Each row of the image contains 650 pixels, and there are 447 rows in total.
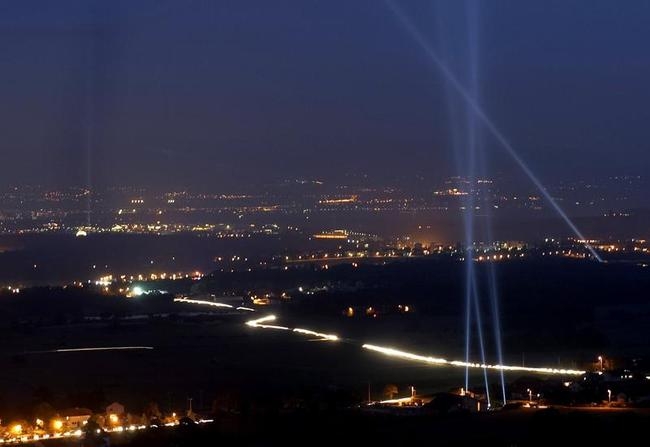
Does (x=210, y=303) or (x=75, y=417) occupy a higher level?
(x=210, y=303)

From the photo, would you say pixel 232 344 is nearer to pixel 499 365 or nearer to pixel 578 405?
pixel 499 365

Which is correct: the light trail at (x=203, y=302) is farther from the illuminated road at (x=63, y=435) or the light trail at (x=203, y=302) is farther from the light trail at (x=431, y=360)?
the illuminated road at (x=63, y=435)

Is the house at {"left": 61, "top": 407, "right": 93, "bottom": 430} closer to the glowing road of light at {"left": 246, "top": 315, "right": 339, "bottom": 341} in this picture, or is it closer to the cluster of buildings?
the cluster of buildings

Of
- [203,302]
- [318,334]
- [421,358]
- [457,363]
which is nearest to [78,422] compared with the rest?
[457,363]

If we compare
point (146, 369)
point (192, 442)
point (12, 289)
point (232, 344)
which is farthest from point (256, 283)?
point (192, 442)

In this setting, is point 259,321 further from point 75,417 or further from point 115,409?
point 75,417

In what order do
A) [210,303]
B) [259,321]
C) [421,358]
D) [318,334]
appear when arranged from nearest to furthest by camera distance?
1. [421,358]
2. [318,334]
3. [259,321]
4. [210,303]

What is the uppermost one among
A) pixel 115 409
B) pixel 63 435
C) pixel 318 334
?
pixel 318 334

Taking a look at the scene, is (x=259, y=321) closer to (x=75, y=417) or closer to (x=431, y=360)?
(x=431, y=360)

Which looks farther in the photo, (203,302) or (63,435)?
(203,302)

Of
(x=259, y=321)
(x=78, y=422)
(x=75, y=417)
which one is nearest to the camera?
(x=78, y=422)

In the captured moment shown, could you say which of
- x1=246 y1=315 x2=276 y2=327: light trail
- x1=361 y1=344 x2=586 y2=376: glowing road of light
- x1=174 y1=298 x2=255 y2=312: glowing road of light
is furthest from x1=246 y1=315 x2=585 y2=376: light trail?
x1=174 y1=298 x2=255 y2=312: glowing road of light
